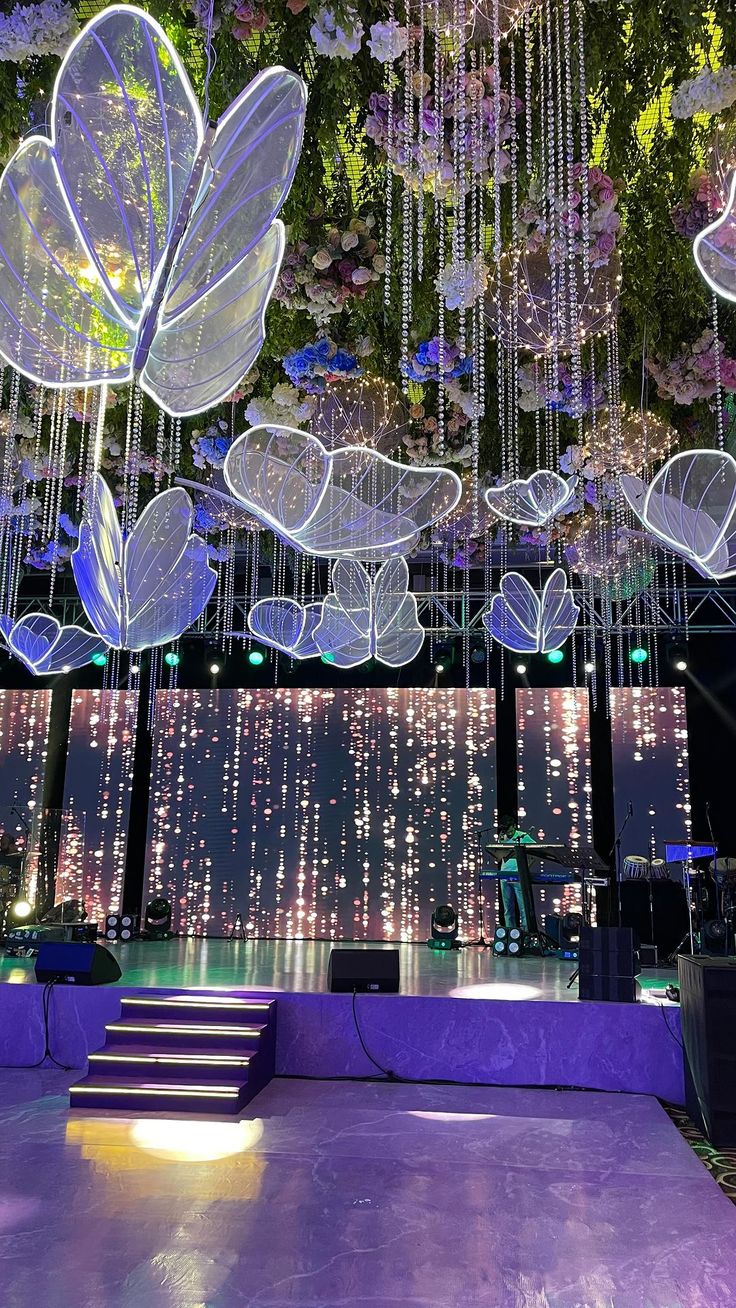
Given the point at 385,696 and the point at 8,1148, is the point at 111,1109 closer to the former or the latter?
the point at 8,1148

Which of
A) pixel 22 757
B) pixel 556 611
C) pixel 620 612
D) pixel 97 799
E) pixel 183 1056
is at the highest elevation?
pixel 620 612

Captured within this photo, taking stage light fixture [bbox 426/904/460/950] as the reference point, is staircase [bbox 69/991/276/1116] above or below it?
below

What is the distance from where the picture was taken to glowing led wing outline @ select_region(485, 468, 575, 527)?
609 centimetres

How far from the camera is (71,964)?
643 cm

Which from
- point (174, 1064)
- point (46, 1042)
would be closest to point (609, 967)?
point (174, 1064)

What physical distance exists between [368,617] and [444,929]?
4431 millimetres

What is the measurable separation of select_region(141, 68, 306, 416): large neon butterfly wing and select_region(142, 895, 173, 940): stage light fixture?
9260 millimetres

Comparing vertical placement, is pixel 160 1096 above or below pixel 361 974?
below

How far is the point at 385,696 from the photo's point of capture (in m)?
12.2

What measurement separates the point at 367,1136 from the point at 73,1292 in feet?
6.84

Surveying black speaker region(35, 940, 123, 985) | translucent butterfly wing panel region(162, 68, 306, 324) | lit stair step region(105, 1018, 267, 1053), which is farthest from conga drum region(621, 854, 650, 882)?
translucent butterfly wing panel region(162, 68, 306, 324)

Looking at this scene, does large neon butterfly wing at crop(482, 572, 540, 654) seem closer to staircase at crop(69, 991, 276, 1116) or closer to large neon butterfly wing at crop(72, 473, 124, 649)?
large neon butterfly wing at crop(72, 473, 124, 649)

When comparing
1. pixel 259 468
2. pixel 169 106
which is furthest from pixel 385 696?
pixel 169 106

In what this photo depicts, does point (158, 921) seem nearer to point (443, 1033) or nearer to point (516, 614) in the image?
point (516, 614)
